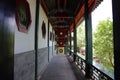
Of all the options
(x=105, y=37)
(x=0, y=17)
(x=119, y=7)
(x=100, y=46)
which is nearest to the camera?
(x=0, y=17)

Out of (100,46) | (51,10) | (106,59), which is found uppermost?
(51,10)

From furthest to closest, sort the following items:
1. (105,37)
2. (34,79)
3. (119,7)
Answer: (105,37), (34,79), (119,7)

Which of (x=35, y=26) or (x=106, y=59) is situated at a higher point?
(x=35, y=26)

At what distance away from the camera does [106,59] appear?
71.4 feet

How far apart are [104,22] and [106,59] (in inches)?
195

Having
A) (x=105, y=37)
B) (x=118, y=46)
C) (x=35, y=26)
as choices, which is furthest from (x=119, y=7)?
(x=105, y=37)

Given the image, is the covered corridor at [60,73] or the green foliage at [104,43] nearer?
the covered corridor at [60,73]

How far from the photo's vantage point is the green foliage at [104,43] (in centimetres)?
2006

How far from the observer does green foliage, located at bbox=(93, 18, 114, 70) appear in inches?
790

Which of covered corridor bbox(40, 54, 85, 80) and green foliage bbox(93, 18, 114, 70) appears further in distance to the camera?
green foliage bbox(93, 18, 114, 70)

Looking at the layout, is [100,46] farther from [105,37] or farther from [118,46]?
[118,46]

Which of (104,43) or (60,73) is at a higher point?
(104,43)

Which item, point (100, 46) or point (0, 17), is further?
point (100, 46)

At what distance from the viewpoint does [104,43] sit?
20891mm
